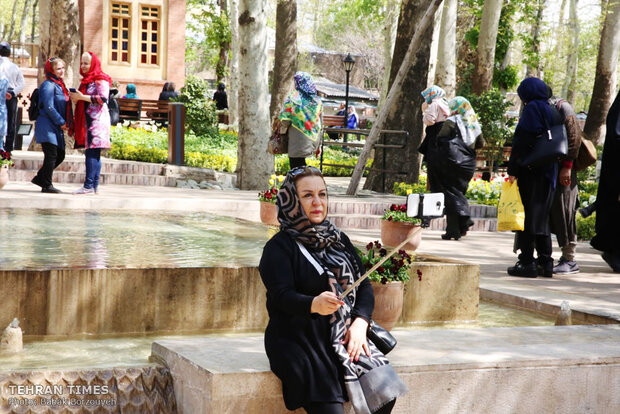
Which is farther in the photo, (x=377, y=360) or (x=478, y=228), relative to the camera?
(x=478, y=228)

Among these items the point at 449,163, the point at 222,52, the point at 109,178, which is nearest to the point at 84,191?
the point at 109,178

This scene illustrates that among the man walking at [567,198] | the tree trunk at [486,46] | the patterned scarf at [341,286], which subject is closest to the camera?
the patterned scarf at [341,286]

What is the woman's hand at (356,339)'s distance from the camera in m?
4.17

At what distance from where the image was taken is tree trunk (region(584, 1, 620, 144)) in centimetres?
2375

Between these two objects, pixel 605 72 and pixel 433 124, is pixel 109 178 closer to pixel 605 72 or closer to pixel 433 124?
pixel 433 124

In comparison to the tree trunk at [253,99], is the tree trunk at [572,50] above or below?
above

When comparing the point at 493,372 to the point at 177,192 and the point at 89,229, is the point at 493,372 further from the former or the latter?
the point at 177,192

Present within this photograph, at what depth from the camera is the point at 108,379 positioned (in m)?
4.66

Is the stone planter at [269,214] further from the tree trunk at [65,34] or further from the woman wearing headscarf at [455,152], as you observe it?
the tree trunk at [65,34]

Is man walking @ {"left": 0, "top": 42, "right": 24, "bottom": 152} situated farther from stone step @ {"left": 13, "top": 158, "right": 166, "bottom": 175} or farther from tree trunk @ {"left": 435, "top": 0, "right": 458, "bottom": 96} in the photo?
tree trunk @ {"left": 435, "top": 0, "right": 458, "bottom": 96}

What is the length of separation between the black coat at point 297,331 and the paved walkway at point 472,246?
2947mm

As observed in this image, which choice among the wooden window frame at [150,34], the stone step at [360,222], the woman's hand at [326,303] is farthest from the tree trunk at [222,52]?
the woman's hand at [326,303]

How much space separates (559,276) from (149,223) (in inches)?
156

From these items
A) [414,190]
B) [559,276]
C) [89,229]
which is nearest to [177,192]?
[414,190]
